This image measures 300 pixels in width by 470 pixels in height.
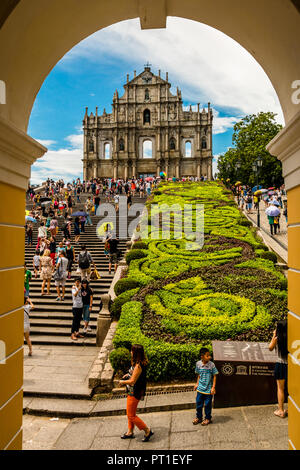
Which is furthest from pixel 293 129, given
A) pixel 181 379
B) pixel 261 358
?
pixel 181 379

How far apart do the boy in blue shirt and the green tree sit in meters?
37.7

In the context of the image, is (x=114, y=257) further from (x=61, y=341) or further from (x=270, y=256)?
(x=270, y=256)

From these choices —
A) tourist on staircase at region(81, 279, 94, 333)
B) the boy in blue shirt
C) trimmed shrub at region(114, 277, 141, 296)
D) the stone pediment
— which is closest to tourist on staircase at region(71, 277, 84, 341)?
tourist on staircase at region(81, 279, 94, 333)

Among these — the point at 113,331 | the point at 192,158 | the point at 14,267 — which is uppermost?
the point at 192,158

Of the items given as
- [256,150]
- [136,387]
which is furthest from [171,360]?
[256,150]

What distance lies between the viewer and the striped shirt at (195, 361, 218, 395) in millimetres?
5484

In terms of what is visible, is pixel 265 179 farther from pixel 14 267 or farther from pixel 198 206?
pixel 14 267

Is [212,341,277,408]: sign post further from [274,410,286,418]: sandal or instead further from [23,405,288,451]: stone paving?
[274,410,286,418]: sandal

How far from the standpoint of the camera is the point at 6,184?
3580 millimetres

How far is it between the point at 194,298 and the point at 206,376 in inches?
163

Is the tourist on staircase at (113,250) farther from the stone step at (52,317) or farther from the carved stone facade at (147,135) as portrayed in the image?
the carved stone facade at (147,135)

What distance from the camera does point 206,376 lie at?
5.54 m

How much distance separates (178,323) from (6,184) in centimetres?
560

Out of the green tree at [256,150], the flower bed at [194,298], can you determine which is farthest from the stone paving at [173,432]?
the green tree at [256,150]
